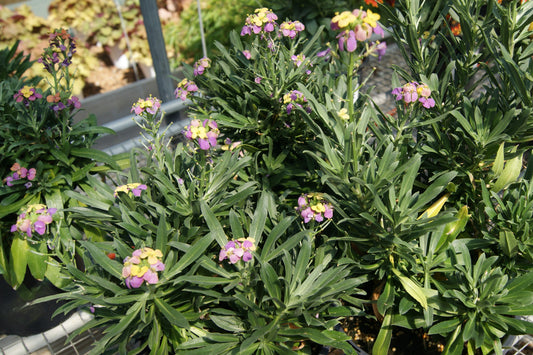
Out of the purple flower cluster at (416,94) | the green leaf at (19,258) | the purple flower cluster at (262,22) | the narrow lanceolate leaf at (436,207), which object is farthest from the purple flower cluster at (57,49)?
the narrow lanceolate leaf at (436,207)

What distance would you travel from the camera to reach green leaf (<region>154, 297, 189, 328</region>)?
108 cm

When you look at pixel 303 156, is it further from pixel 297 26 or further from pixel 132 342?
pixel 132 342

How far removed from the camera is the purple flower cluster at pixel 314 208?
1.21 metres

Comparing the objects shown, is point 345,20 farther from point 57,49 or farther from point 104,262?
point 57,49

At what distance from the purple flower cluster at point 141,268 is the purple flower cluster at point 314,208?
0.39 m

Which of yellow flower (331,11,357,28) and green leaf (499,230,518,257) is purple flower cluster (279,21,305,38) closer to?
yellow flower (331,11,357,28)

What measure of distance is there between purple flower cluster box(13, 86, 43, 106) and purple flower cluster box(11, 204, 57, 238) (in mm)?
552

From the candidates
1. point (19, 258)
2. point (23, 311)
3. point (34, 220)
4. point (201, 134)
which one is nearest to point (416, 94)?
point (201, 134)

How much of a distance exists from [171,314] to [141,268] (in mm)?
161

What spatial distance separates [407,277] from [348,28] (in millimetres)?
699

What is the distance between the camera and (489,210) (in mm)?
1309

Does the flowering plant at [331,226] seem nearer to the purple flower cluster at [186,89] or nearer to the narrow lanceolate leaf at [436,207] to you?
the narrow lanceolate leaf at [436,207]

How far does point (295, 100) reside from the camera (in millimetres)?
1458

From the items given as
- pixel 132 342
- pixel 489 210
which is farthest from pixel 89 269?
pixel 489 210
